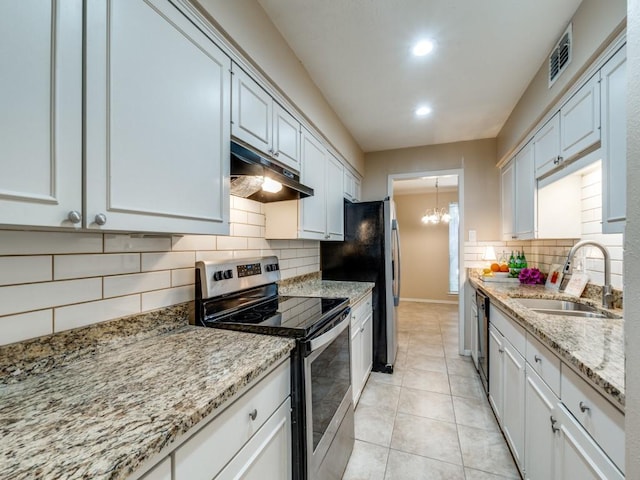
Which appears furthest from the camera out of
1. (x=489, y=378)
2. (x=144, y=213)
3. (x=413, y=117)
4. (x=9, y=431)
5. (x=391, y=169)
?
(x=391, y=169)

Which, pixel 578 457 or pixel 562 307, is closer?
pixel 578 457

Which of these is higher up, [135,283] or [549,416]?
[135,283]

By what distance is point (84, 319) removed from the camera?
101 cm

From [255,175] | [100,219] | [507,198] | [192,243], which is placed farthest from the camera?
[507,198]

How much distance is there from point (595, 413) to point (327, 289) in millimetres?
1739

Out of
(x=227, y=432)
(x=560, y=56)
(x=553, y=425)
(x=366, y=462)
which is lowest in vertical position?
(x=366, y=462)

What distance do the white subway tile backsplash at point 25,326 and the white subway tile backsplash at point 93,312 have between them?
0.07ft

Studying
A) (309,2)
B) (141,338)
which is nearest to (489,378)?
(141,338)

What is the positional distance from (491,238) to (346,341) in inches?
98.7

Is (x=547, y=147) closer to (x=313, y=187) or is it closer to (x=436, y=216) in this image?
(x=313, y=187)

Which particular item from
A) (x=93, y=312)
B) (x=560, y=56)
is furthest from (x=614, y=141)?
(x=93, y=312)

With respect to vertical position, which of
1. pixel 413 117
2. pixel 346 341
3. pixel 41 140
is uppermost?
pixel 413 117

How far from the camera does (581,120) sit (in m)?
1.63

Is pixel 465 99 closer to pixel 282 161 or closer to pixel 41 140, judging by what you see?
pixel 282 161
